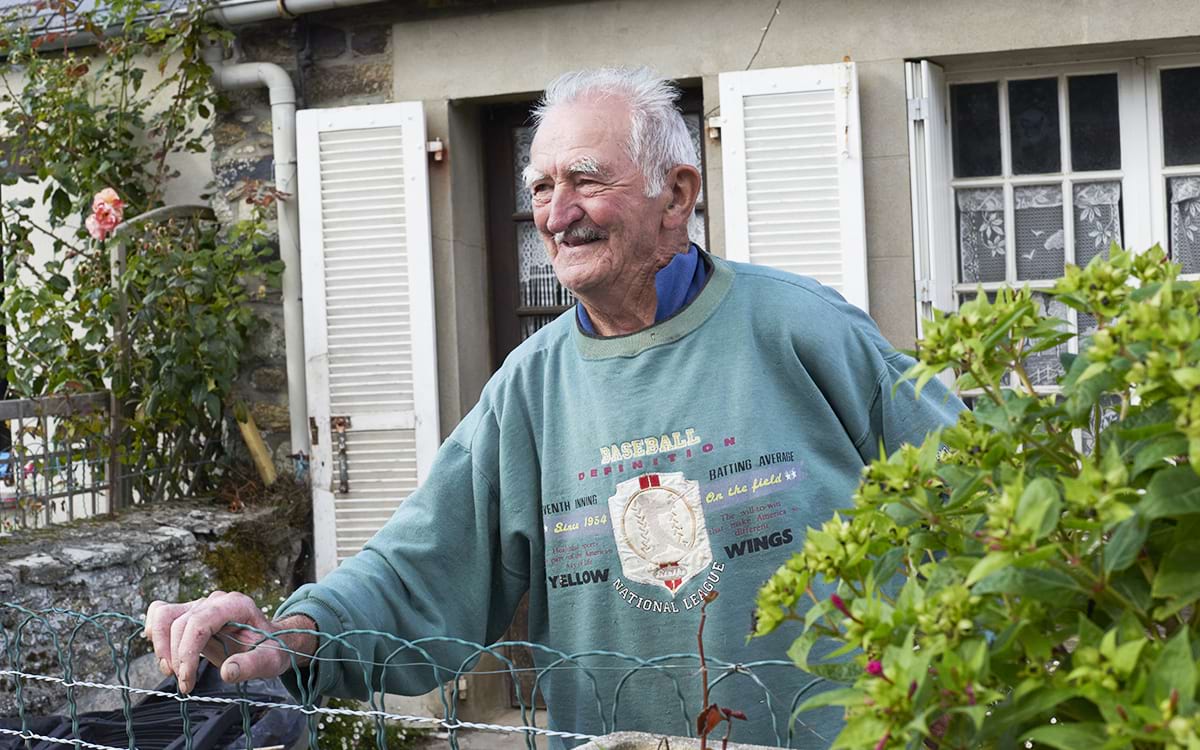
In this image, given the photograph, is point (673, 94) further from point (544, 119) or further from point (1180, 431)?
point (1180, 431)

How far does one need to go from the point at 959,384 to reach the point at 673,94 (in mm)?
1415

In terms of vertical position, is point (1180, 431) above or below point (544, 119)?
below

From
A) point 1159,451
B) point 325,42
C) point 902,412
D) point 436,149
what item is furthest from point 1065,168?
point 1159,451

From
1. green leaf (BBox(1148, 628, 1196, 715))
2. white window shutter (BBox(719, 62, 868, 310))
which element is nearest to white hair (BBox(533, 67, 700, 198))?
green leaf (BBox(1148, 628, 1196, 715))

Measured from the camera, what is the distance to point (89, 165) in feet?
18.6

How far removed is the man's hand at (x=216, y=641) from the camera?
1812mm

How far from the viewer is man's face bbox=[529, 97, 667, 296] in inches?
91.9

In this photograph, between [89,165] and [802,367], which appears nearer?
[802,367]

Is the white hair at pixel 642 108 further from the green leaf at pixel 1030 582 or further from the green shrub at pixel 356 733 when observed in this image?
the green shrub at pixel 356 733

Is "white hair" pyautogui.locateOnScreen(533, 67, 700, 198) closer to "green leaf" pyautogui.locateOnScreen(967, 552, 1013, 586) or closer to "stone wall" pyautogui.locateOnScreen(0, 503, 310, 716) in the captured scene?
"green leaf" pyautogui.locateOnScreen(967, 552, 1013, 586)

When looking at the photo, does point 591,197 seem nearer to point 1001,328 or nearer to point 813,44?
point 1001,328

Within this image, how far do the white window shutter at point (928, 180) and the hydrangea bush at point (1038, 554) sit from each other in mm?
3874

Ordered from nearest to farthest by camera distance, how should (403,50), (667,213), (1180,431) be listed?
(1180,431)
(667,213)
(403,50)

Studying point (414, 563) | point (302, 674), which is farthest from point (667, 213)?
point (302, 674)
